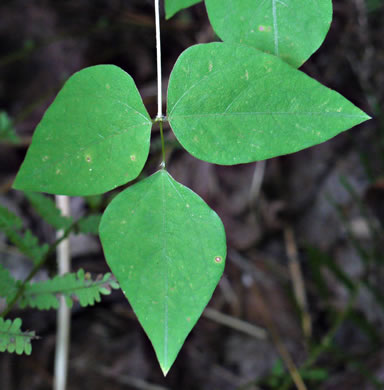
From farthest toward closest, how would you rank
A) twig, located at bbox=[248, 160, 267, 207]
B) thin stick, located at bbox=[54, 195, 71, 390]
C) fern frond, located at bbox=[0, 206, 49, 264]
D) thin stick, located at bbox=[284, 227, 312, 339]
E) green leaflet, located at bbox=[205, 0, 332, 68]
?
twig, located at bbox=[248, 160, 267, 207] → thin stick, located at bbox=[284, 227, 312, 339] → thin stick, located at bbox=[54, 195, 71, 390] → fern frond, located at bbox=[0, 206, 49, 264] → green leaflet, located at bbox=[205, 0, 332, 68]

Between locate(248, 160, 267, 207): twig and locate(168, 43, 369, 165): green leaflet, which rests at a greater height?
locate(168, 43, 369, 165): green leaflet

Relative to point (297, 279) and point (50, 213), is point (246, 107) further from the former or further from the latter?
point (297, 279)

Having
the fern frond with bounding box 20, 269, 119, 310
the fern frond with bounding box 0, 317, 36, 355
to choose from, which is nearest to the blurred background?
the fern frond with bounding box 20, 269, 119, 310

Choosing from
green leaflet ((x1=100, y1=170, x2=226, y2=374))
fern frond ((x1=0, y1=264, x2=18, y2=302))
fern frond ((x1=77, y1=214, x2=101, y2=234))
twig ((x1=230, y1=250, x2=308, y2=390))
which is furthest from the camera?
twig ((x1=230, y1=250, x2=308, y2=390))

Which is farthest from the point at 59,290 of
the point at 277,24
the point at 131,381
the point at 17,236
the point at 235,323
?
the point at 235,323

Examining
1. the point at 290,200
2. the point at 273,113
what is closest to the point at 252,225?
the point at 290,200

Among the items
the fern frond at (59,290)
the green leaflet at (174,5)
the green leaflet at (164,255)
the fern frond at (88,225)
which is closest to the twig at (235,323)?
the fern frond at (88,225)

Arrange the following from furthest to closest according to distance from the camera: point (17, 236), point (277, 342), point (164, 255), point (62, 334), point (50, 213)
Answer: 1. point (277, 342)
2. point (62, 334)
3. point (50, 213)
4. point (17, 236)
5. point (164, 255)

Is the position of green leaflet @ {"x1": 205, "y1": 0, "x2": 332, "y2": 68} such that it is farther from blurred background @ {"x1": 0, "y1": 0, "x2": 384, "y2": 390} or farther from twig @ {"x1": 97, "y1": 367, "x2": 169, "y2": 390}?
twig @ {"x1": 97, "y1": 367, "x2": 169, "y2": 390}
